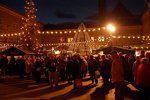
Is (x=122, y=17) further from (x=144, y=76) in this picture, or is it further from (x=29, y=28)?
(x=144, y=76)

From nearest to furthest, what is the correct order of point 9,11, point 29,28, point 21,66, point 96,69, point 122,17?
1. point 96,69
2. point 21,66
3. point 29,28
4. point 9,11
5. point 122,17

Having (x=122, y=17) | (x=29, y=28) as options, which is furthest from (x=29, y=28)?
(x=122, y=17)

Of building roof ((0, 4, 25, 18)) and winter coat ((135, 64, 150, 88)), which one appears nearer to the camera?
winter coat ((135, 64, 150, 88))

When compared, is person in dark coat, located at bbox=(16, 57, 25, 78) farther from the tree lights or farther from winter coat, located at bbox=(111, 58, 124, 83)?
the tree lights

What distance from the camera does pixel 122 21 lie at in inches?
2202

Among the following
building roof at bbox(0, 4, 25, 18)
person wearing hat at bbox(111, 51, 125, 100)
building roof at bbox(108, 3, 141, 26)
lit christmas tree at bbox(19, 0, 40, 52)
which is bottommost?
person wearing hat at bbox(111, 51, 125, 100)

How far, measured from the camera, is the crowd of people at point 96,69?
736cm

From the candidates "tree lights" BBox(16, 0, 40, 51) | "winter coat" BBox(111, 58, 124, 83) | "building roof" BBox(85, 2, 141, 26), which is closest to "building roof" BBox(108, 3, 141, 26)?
"building roof" BBox(85, 2, 141, 26)

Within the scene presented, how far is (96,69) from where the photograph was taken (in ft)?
45.1

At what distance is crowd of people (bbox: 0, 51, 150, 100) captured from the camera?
736cm

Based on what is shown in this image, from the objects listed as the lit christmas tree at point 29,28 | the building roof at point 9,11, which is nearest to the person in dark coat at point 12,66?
the lit christmas tree at point 29,28

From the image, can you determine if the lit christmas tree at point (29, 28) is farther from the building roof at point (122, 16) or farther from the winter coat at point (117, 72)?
the building roof at point (122, 16)

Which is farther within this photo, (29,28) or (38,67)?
(29,28)

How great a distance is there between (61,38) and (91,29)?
28.4 feet
